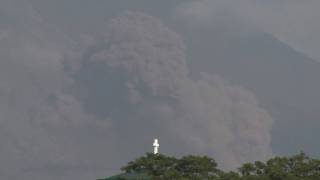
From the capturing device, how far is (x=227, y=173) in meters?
44.0

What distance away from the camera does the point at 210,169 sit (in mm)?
46625

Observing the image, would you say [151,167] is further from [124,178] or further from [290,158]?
[290,158]

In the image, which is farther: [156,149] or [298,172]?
[156,149]

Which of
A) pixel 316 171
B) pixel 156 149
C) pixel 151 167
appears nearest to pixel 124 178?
pixel 151 167

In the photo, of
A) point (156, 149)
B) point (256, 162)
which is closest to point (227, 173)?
point (256, 162)

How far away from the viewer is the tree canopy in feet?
141

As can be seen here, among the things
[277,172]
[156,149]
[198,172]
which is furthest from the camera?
[156,149]

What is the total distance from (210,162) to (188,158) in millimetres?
1494

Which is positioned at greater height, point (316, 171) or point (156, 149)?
point (156, 149)

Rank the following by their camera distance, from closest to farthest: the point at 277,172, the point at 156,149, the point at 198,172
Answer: the point at 277,172 → the point at 198,172 → the point at 156,149

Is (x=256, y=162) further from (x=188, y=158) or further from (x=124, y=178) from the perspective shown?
(x=124, y=178)

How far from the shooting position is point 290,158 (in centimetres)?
4478

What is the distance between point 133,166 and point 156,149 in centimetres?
404

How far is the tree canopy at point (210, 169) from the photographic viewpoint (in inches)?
1695
